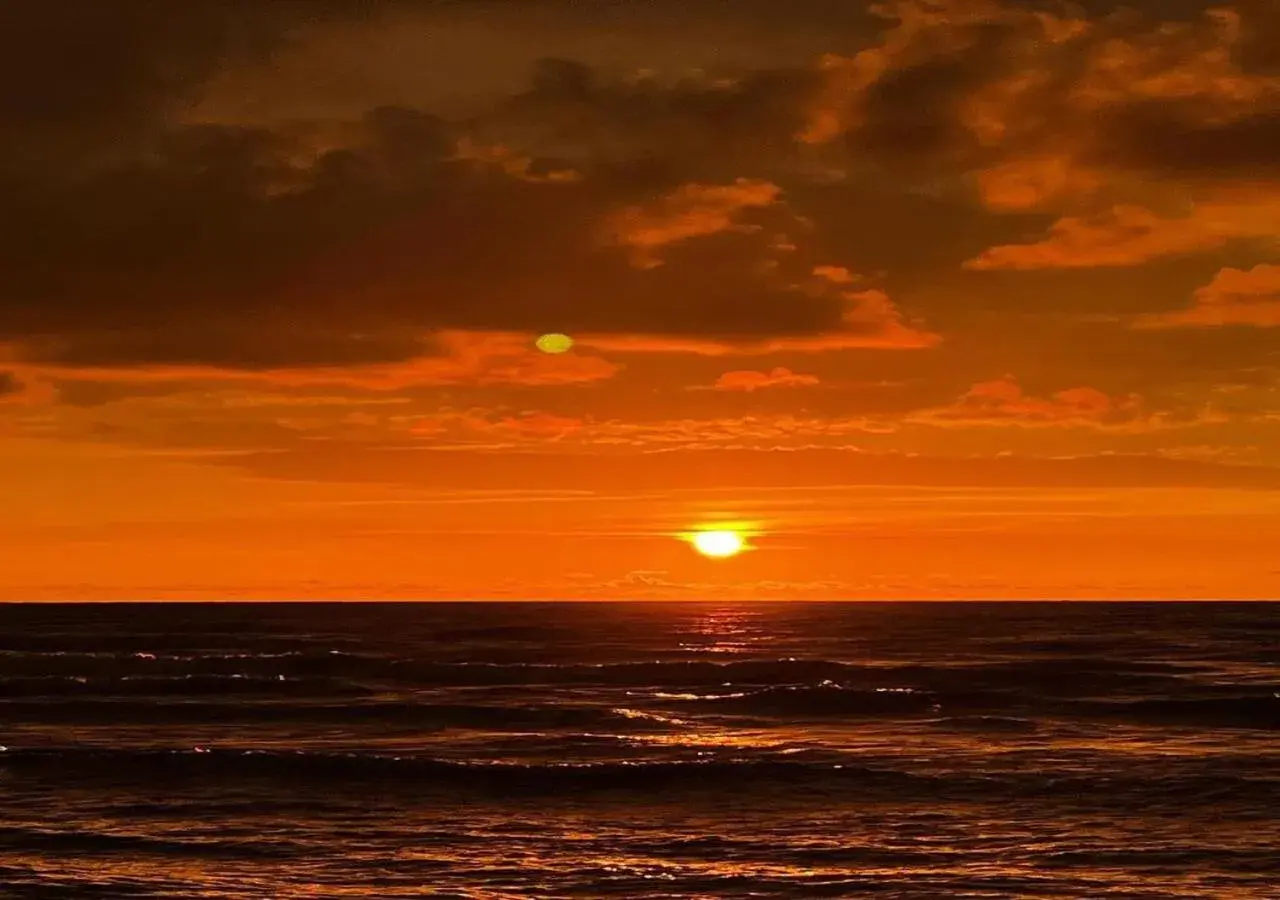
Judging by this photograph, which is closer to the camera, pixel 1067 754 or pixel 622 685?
pixel 1067 754

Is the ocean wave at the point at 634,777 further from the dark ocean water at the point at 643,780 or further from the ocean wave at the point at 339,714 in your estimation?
the ocean wave at the point at 339,714

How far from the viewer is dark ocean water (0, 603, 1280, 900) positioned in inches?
900

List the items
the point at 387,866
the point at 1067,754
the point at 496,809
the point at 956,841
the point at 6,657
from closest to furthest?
the point at 387,866
the point at 956,841
the point at 496,809
the point at 1067,754
the point at 6,657

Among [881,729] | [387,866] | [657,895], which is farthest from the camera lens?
[881,729]

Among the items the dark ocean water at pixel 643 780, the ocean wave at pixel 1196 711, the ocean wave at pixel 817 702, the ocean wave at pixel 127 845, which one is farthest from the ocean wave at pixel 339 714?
the ocean wave at pixel 127 845

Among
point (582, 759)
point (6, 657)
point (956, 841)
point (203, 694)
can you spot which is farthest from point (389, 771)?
point (6, 657)

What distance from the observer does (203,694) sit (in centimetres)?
5706

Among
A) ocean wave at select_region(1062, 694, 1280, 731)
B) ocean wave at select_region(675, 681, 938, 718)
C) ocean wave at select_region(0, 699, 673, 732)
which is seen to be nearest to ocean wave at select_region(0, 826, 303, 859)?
ocean wave at select_region(0, 699, 673, 732)

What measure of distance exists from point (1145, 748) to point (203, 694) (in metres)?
35.1

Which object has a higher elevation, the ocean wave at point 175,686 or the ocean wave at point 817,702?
the ocean wave at point 175,686

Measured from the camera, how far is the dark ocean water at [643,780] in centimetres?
2286

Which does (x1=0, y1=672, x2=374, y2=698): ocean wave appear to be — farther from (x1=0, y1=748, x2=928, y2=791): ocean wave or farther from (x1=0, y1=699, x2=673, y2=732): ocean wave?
(x1=0, y1=748, x2=928, y2=791): ocean wave

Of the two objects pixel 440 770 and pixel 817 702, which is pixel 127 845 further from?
pixel 817 702

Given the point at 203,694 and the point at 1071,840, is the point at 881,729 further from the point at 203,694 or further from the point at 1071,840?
the point at 203,694
